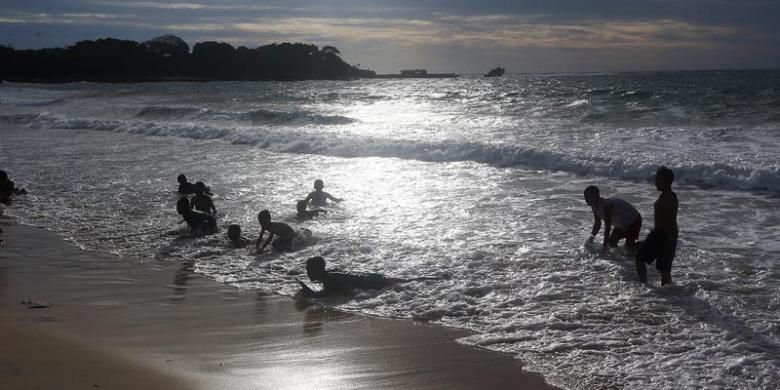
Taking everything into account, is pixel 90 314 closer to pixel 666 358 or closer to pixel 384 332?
pixel 384 332

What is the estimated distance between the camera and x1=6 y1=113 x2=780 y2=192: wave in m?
14.8

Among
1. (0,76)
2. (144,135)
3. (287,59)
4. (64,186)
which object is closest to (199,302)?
(64,186)

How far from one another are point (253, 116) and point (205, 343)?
96.2ft

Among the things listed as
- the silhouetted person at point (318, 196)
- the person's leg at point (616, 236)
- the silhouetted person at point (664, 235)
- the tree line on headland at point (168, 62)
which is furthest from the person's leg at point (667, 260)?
the tree line on headland at point (168, 62)

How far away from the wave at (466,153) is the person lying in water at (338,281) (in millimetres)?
8995

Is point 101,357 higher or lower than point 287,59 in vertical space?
lower

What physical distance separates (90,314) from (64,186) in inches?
366

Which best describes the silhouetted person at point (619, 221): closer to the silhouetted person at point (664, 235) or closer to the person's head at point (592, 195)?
the person's head at point (592, 195)

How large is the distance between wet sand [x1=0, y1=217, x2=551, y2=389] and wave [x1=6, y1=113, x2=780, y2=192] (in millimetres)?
10084

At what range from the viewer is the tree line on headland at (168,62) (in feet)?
337

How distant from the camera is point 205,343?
20.4 feet

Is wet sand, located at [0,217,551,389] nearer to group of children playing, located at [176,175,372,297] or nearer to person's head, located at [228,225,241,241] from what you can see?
group of children playing, located at [176,175,372,297]

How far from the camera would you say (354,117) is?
34.2 m

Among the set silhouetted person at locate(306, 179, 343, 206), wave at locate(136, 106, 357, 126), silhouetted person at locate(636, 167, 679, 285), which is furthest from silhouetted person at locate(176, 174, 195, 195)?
wave at locate(136, 106, 357, 126)
